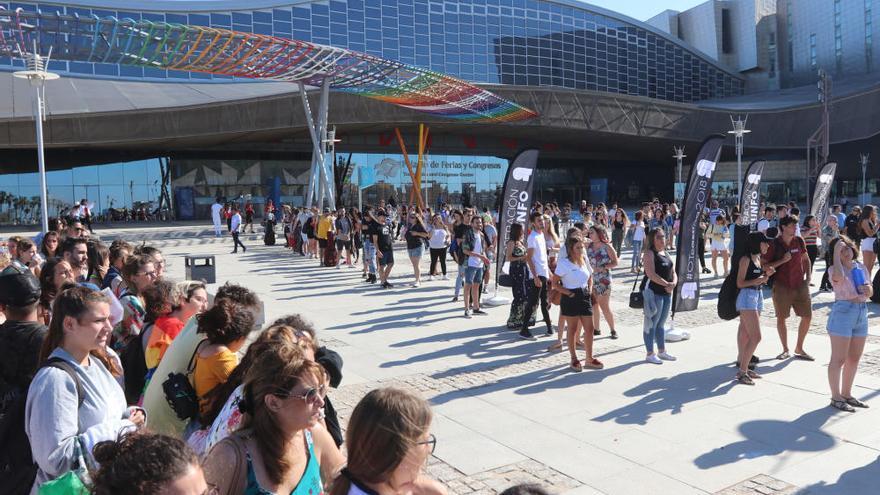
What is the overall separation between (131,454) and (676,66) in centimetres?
7761

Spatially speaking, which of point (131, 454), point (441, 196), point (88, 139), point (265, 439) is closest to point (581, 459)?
point (265, 439)

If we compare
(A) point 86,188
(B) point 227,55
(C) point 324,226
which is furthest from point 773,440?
(A) point 86,188

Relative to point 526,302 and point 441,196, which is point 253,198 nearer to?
point 441,196

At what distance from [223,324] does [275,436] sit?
1149 mm

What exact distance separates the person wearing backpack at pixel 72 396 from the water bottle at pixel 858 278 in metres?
6.14

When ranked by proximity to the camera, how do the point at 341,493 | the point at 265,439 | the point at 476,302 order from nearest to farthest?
the point at 341,493 → the point at 265,439 → the point at 476,302

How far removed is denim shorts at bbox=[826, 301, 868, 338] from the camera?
6195mm

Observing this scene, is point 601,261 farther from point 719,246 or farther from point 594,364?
point 719,246

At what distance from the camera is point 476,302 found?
1136cm

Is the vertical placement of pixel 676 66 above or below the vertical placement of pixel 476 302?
above

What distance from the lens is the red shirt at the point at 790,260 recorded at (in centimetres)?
779

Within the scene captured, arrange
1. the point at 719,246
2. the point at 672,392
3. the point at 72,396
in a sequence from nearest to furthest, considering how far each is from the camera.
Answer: the point at 72,396
the point at 672,392
the point at 719,246

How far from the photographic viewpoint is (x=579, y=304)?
779 cm

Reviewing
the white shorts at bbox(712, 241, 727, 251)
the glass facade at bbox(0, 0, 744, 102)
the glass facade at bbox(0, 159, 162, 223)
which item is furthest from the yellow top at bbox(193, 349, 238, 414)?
the glass facade at bbox(0, 0, 744, 102)
